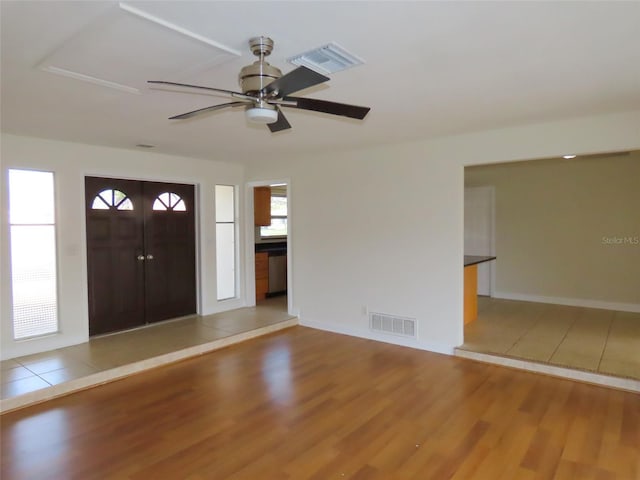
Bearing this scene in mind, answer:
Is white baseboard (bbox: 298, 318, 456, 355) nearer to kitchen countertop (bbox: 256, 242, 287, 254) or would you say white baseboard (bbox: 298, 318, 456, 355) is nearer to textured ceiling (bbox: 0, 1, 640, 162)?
kitchen countertop (bbox: 256, 242, 287, 254)

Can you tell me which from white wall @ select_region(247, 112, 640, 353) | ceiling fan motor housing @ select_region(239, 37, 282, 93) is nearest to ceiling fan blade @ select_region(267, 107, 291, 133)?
ceiling fan motor housing @ select_region(239, 37, 282, 93)

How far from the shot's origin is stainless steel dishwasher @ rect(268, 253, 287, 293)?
7.32m

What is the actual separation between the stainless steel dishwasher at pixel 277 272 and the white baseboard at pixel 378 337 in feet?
5.63

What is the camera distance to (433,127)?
155 inches

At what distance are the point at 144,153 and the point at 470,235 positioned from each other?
5477mm

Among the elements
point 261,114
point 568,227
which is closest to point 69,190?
point 261,114

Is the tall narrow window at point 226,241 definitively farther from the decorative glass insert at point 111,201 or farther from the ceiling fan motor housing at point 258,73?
the ceiling fan motor housing at point 258,73

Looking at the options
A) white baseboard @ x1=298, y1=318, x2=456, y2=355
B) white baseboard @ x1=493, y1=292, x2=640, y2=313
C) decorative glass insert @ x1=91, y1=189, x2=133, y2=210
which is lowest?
white baseboard @ x1=298, y1=318, x2=456, y2=355

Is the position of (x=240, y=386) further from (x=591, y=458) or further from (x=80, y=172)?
(x=80, y=172)

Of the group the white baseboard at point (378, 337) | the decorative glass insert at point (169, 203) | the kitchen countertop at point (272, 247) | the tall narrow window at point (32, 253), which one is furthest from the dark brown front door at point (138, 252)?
the white baseboard at point (378, 337)

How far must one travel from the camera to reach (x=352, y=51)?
215 cm

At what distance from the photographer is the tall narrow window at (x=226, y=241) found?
6.15 meters

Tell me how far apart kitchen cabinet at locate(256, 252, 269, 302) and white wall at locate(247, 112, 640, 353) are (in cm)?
145

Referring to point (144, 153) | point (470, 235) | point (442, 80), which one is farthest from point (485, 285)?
point (144, 153)
